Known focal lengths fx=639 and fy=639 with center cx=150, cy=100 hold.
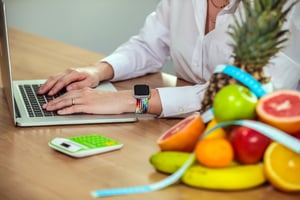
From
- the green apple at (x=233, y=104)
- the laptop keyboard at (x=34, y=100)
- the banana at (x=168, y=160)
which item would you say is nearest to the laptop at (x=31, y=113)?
the laptop keyboard at (x=34, y=100)

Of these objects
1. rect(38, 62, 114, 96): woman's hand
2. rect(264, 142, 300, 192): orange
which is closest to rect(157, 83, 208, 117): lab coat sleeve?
rect(38, 62, 114, 96): woman's hand

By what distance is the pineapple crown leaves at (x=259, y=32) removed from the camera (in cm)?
121

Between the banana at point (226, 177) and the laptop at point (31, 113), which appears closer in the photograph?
the banana at point (226, 177)

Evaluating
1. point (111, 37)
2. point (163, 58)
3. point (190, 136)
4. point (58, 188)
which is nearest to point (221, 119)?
point (190, 136)

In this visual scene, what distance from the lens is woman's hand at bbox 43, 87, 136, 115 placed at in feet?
5.36

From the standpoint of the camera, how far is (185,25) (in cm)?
202

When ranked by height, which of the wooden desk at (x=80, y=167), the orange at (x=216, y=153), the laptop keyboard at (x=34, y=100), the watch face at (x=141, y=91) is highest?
the orange at (x=216, y=153)

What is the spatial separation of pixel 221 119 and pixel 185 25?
0.85 metres

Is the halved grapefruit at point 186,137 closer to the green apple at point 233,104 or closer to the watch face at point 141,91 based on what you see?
the green apple at point 233,104

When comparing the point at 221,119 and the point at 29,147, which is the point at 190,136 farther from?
the point at 29,147

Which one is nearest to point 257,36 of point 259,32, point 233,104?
point 259,32

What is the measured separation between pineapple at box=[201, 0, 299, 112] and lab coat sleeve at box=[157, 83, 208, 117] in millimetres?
399

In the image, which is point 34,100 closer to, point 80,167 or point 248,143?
point 80,167

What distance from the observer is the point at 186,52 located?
6.65 feet
